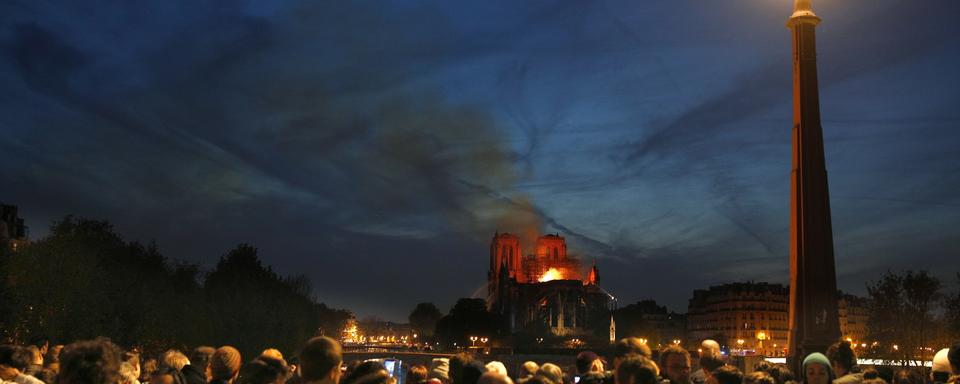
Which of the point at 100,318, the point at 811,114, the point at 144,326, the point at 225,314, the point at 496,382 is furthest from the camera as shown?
the point at 225,314

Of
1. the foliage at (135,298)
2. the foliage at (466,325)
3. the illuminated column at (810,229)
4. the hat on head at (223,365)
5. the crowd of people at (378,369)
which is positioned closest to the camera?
the crowd of people at (378,369)

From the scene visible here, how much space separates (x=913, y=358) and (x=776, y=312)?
447 feet

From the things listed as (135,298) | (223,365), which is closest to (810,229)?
(223,365)

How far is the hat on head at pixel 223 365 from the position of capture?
10.3 metres

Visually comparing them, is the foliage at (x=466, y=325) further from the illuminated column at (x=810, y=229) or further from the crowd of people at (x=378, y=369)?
the crowd of people at (x=378, y=369)

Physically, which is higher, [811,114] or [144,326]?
[811,114]

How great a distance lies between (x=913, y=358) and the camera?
215 feet

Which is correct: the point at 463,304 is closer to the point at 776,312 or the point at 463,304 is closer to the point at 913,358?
the point at 776,312

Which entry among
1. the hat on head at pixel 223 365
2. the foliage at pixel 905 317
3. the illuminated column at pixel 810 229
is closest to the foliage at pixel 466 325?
the foliage at pixel 905 317

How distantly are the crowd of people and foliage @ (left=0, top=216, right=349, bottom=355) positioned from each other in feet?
147

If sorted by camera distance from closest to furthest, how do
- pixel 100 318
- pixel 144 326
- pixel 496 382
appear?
pixel 496 382 < pixel 100 318 < pixel 144 326

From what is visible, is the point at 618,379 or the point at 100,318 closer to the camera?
the point at 618,379

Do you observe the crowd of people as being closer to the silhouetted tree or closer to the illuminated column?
the illuminated column

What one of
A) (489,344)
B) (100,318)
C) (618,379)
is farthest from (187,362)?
(489,344)
